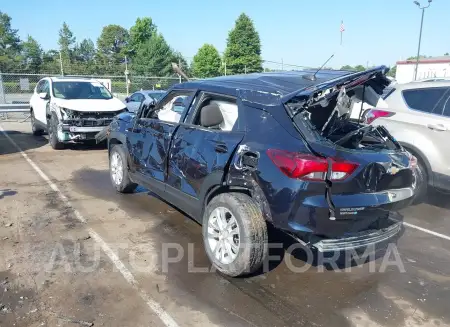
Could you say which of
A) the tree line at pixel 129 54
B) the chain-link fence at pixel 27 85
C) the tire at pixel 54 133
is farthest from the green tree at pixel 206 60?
the tire at pixel 54 133

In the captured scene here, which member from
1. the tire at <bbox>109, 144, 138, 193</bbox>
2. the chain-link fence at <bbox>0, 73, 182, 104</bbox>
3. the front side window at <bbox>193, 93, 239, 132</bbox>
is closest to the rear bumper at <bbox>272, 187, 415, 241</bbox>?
the front side window at <bbox>193, 93, 239, 132</bbox>

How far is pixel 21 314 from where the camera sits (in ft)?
9.78

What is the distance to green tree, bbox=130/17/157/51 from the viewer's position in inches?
3413

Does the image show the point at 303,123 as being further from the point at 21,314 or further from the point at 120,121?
the point at 120,121

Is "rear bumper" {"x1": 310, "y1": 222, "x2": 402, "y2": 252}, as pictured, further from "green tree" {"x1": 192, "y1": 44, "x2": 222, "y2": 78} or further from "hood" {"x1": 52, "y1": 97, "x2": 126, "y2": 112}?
"green tree" {"x1": 192, "y1": 44, "x2": 222, "y2": 78}

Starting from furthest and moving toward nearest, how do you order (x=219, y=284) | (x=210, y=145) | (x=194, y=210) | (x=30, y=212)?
(x=30, y=212) → (x=194, y=210) → (x=210, y=145) → (x=219, y=284)

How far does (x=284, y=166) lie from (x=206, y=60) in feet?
234

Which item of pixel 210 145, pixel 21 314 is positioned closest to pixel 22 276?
pixel 21 314

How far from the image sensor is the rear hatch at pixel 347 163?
3072mm

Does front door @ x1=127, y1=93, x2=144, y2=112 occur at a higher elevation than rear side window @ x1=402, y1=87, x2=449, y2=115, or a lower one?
lower

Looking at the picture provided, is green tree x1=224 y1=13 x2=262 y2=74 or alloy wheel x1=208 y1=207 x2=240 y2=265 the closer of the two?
alloy wheel x1=208 y1=207 x2=240 y2=265

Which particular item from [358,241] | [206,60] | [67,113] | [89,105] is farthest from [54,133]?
[206,60]

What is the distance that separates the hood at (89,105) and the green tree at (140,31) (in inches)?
3215

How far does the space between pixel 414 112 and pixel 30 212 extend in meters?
5.61
